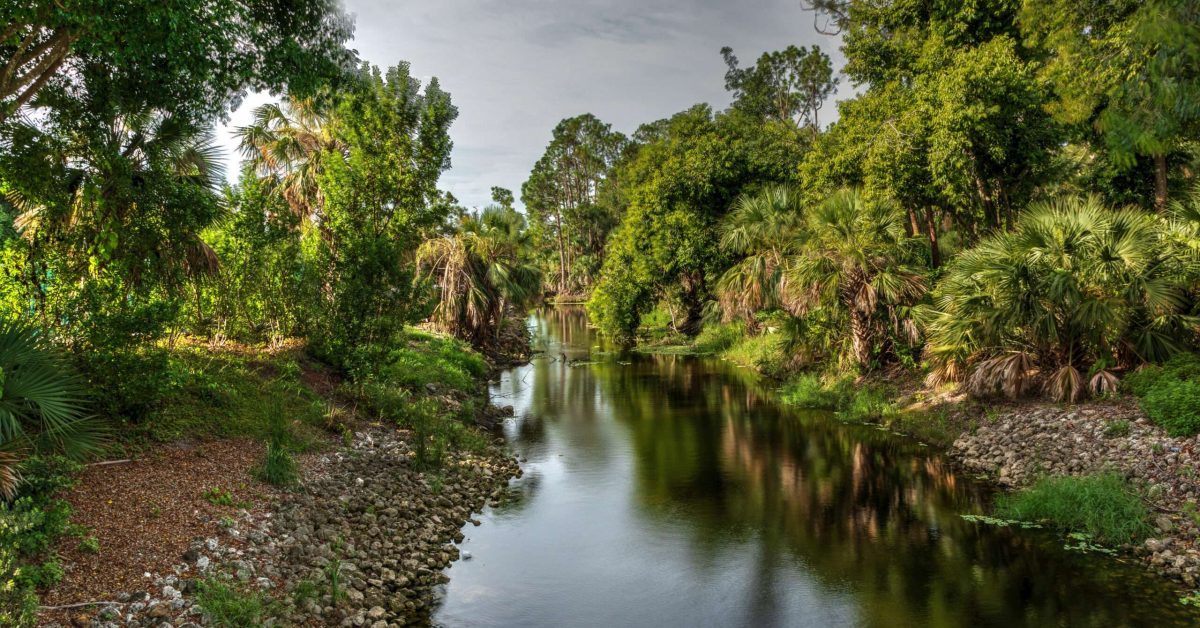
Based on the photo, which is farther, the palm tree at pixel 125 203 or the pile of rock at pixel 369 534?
the palm tree at pixel 125 203

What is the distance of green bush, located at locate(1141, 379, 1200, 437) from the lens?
1047cm

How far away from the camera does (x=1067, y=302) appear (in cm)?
1271

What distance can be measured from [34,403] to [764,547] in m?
9.26

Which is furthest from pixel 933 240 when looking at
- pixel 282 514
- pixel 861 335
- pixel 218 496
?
pixel 218 496

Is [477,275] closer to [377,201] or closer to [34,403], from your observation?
[377,201]

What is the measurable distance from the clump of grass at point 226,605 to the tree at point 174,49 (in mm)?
5552

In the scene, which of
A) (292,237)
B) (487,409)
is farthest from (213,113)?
(487,409)

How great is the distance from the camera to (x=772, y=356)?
2503 cm

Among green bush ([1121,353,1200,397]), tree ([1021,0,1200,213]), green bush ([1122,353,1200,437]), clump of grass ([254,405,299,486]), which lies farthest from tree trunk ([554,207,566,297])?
clump of grass ([254,405,299,486])

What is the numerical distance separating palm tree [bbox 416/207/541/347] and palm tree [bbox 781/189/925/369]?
41.4ft

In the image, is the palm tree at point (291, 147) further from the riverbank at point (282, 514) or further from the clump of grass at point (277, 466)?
the clump of grass at point (277, 466)

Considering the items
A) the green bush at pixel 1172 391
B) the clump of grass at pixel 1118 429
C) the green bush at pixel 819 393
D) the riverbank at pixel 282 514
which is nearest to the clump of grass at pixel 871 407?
the green bush at pixel 819 393

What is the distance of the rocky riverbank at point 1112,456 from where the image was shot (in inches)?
348

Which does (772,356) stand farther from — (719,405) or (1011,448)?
(1011,448)
